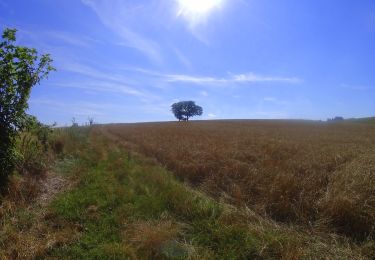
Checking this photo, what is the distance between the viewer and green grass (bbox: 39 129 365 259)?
233 inches

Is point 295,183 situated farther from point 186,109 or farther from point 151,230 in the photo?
point 186,109

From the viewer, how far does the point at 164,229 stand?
21.9 feet

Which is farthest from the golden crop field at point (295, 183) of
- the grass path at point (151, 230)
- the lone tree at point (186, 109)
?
the lone tree at point (186, 109)

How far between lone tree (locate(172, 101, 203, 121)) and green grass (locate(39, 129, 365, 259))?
9022 centimetres

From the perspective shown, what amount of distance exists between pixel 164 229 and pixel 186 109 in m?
93.5

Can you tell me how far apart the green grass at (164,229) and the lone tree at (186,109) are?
90220 mm

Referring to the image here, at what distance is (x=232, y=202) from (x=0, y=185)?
19.6ft

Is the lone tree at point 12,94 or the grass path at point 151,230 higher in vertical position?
the lone tree at point 12,94

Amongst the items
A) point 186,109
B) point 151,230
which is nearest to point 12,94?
point 151,230

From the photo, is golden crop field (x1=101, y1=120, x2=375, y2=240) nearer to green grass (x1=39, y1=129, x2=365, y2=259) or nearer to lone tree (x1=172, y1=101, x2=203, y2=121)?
green grass (x1=39, y1=129, x2=365, y2=259)

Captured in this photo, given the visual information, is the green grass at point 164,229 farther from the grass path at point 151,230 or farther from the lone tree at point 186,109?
the lone tree at point 186,109

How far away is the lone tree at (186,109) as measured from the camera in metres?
99.9

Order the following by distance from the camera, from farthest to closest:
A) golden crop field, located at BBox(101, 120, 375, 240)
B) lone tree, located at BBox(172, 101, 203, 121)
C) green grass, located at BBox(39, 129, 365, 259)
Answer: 1. lone tree, located at BBox(172, 101, 203, 121)
2. golden crop field, located at BBox(101, 120, 375, 240)
3. green grass, located at BBox(39, 129, 365, 259)

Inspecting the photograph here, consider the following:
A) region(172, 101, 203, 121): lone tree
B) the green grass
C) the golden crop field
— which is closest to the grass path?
the green grass
